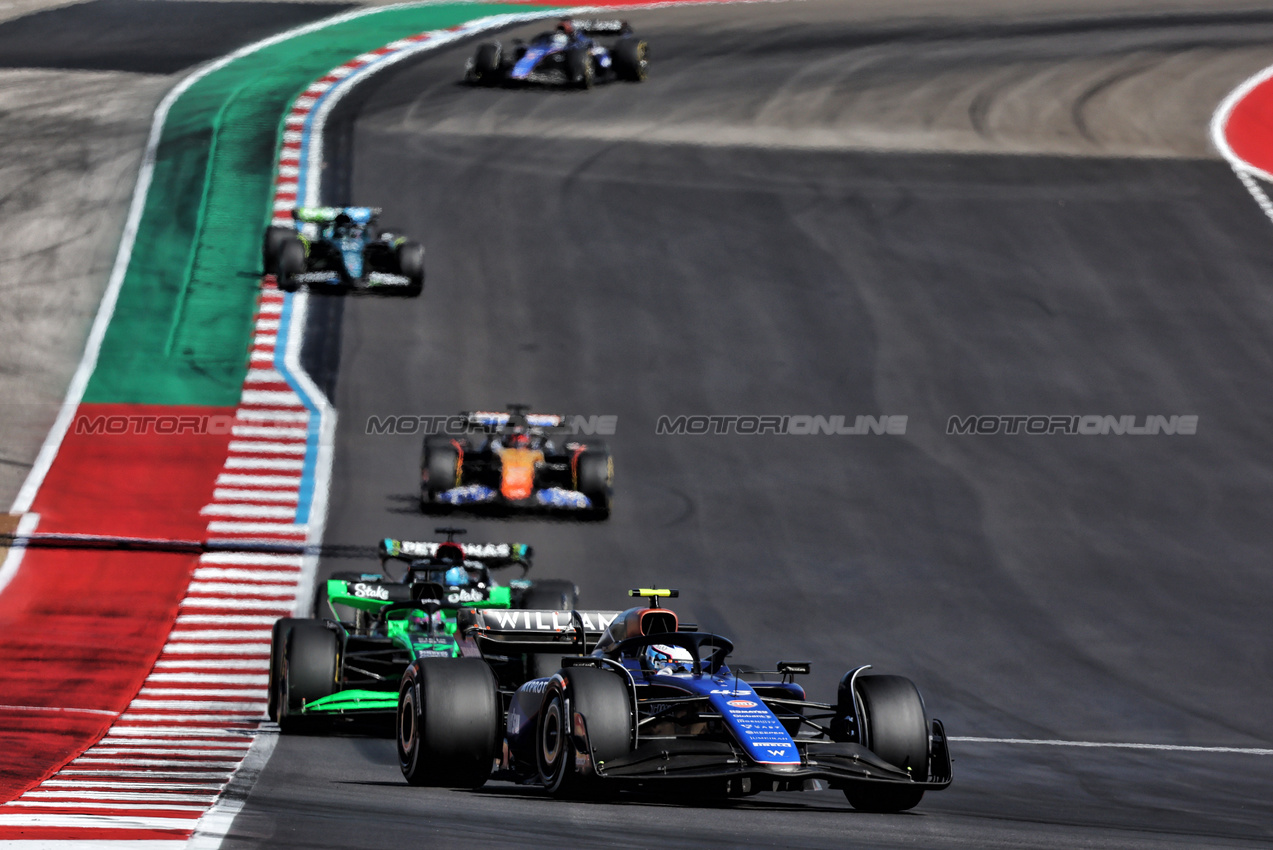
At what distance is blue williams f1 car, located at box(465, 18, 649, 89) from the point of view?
1528 inches

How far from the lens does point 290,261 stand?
94.0 ft

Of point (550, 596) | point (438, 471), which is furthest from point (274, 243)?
point (550, 596)

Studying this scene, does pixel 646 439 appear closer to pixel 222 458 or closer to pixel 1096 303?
pixel 222 458

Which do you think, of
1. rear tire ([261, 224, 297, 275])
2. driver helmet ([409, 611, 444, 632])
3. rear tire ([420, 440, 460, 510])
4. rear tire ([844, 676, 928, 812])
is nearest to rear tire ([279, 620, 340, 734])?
driver helmet ([409, 611, 444, 632])

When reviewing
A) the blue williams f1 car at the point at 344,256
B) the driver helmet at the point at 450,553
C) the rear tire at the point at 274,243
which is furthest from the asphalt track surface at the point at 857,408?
the driver helmet at the point at 450,553

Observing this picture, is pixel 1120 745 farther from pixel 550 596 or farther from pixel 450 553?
pixel 450 553

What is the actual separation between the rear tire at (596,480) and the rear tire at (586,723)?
37.2ft

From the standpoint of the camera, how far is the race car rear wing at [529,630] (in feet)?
45.9

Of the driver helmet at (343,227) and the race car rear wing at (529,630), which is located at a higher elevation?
the driver helmet at (343,227)

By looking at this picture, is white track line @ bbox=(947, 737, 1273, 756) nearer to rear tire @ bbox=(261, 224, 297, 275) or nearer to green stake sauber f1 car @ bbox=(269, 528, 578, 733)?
green stake sauber f1 car @ bbox=(269, 528, 578, 733)

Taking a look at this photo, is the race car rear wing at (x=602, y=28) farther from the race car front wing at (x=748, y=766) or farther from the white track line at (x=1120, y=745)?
the race car front wing at (x=748, y=766)

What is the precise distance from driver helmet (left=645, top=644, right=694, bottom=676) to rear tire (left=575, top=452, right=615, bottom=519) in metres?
10.5

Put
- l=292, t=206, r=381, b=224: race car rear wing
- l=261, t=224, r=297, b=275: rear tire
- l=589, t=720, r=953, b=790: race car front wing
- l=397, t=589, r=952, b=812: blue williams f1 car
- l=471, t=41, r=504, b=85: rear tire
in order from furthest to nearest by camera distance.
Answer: l=471, t=41, r=504, b=85: rear tire < l=261, t=224, r=297, b=275: rear tire < l=292, t=206, r=381, b=224: race car rear wing < l=397, t=589, r=952, b=812: blue williams f1 car < l=589, t=720, r=953, b=790: race car front wing

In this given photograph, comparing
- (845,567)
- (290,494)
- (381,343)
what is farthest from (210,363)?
(845,567)
